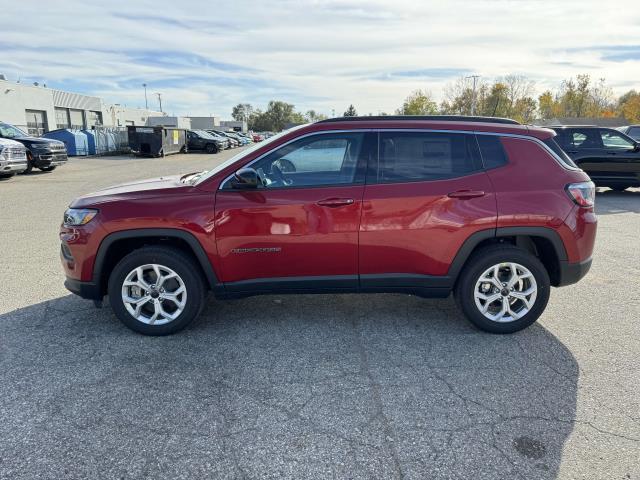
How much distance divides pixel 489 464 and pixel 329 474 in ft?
2.79

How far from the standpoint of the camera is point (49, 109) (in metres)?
44.1

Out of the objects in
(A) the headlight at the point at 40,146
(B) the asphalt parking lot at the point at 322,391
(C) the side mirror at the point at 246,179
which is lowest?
(B) the asphalt parking lot at the point at 322,391

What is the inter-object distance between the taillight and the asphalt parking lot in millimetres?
1127

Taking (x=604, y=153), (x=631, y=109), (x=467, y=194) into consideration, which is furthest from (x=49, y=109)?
(x=631, y=109)

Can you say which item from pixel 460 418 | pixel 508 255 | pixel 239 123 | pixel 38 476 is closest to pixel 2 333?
pixel 38 476

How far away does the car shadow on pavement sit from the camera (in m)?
2.37

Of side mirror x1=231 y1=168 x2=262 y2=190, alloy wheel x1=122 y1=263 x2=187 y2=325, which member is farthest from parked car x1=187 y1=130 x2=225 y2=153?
side mirror x1=231 y1=168 x2=262 y2=190

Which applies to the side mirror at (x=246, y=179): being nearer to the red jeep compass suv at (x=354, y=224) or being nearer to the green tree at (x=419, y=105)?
the red jeep compass suv at (x=354, y=224)

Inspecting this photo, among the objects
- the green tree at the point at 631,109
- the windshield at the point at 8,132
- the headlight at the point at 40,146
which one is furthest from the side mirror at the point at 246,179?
the green tree at the point at 631,109

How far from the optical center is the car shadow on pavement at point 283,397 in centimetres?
237

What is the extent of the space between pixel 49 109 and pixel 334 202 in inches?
1984

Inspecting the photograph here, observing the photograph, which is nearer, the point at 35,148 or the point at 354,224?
the point at 354,224

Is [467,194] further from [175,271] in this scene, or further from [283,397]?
[175,271]

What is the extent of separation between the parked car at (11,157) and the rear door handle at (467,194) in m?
14.9
